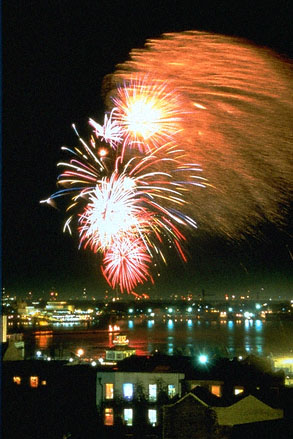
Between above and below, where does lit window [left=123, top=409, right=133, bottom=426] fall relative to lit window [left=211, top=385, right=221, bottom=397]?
below

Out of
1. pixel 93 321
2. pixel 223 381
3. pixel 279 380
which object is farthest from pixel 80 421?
pixel 93 321

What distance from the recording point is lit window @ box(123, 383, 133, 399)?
796cm

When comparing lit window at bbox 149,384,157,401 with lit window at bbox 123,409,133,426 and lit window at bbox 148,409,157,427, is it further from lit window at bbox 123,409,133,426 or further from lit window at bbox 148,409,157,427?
lit window at bbox 123,409,133,426

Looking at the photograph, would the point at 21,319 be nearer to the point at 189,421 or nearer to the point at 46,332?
the point at 46,332

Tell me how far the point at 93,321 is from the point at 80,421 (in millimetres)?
50179

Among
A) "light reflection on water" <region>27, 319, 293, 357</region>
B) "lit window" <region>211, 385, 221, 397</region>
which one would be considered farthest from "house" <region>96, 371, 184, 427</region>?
"light reflection on water" <region>27, 319, 293, 357</region>

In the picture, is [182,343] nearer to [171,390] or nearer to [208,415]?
[171,390]

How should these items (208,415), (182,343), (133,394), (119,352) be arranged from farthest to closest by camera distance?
(182,343), (119,352), (133,394), (208,415)

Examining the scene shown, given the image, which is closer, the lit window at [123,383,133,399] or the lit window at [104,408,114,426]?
the lit window at [104,408,114,426]

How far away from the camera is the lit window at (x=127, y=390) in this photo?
7965 mm

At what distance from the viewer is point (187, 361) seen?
9.44 meters

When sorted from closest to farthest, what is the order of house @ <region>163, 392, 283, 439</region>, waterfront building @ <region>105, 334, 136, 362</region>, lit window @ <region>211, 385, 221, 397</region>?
1. house @ <region>163, 392, 283, 439</region>
2. lit window @ <region>211, 385, 221, 397</region>
3. waterfront building @ <region>105, 334, 136, 362</region>

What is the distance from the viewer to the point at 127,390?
809cm

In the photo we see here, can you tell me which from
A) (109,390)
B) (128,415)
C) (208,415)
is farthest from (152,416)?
(208,415)
